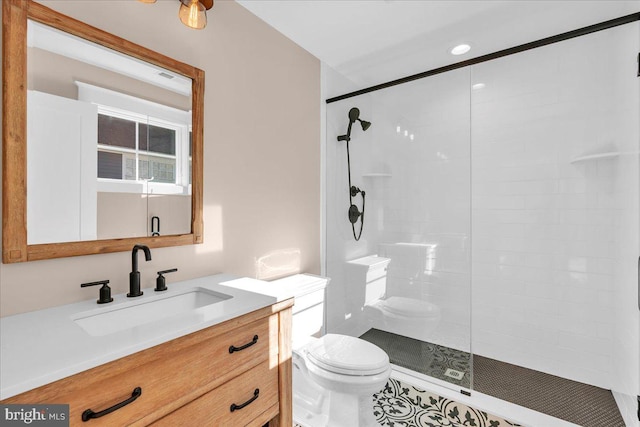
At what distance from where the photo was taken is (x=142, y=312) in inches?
49.5

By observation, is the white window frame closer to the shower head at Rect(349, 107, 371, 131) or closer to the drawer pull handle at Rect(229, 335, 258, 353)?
the drawer pull handle at Rect(229, 335, 258, 353)

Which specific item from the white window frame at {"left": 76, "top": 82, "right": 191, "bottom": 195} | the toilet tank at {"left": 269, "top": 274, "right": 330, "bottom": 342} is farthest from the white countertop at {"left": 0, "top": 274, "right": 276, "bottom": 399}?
the toilet tank at {"left": 269, "top": 274, "right": 330, "bottom": 342}

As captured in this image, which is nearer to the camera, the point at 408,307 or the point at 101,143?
the point at 101,143

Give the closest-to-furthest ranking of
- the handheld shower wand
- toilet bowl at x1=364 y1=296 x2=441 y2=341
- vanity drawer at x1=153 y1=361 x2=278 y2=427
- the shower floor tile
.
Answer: vanity drawer at x1=153 y1=361 x2=278 y2=427 < the shower floor tile < toilet bowl at x1=364 y1=296 x2=441 y2=341 < the handheld shower wand

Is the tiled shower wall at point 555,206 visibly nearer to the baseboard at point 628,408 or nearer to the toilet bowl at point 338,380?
the baseboard at point 628,408

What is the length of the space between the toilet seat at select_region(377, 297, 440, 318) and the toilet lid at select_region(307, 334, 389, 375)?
615 mm

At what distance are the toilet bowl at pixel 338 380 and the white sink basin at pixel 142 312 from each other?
0.69m

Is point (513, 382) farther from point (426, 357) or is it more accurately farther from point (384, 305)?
point (384, 305)

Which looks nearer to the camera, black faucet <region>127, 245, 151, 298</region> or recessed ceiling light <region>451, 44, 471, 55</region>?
black faucet <region>127, 245, 151, 298</region>

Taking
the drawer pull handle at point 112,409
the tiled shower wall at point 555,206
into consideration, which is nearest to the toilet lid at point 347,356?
the drawer pull handle at point 112,409

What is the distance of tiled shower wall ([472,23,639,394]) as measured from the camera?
79.0 inches

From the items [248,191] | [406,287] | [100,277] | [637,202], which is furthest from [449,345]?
[100,277]

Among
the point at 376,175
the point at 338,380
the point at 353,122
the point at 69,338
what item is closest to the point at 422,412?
the point at 338,380

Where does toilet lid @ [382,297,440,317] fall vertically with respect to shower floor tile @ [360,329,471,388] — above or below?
above
